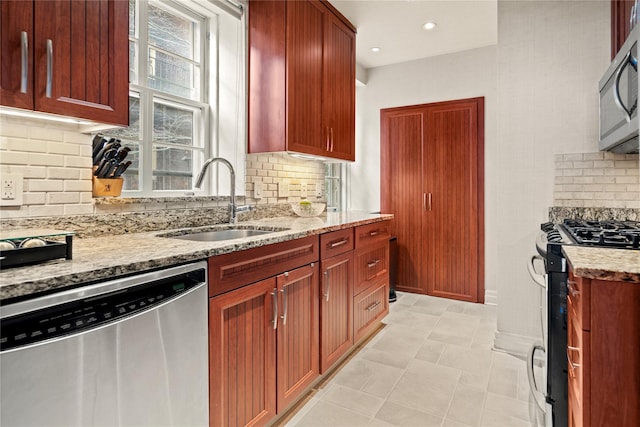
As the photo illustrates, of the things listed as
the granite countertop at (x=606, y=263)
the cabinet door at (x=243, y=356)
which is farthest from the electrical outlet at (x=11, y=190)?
the granite countertop at (x=606, y=263)

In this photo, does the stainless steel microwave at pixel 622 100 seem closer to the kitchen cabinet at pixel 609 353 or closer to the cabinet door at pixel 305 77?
the kitchen cabinet at pixel 609 353

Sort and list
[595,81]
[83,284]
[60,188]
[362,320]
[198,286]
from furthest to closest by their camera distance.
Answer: [362,320], [595,81], [60,188], [198,286], [83,284]

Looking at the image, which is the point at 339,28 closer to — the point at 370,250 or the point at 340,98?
the point at 340,98

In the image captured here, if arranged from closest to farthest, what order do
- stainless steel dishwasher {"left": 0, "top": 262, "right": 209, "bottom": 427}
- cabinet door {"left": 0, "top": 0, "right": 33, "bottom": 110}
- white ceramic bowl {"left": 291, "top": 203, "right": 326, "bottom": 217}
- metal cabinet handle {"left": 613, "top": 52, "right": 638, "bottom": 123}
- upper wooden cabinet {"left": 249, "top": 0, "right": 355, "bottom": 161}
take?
stainless steel dishwasher {"left": 0, "top": 262, "right": 209, "bottom": 427} < cabinet door {"left": 0, "top": 0, "right": 33, "bottom": 110} < metal cabinet handle {"left": 613, "top": 52, "right": 638, "bottom": 123} < upper wooden cabinet {"left": 249, "top": 0, "right": 355, "bottom": 161} < white ceramic bowl {"left": 291, "top": 203, "right": 326, "bottom": 217}

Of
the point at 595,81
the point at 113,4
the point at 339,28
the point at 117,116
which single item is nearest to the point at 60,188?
the point at 117,116

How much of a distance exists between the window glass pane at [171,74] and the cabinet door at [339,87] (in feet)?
3.35

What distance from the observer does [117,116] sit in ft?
4.91

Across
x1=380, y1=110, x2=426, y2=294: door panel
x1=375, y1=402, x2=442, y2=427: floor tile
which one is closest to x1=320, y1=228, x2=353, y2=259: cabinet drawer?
x1=375, y1=402, x2=442, y2=427: floor tile

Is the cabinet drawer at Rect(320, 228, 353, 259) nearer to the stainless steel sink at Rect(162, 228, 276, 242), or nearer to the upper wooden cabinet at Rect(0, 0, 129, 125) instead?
the stainless steel sink at Rect(162, 228, 276, 242)

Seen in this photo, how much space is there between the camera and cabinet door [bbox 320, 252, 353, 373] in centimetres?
211

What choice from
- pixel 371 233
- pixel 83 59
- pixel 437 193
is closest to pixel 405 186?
pixel 437 193

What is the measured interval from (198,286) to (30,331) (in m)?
0.50

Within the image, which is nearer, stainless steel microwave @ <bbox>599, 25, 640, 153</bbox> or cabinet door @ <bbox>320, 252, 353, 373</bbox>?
stainless steel microwave @ <bbox>599, 25, 640, 153</bbox>

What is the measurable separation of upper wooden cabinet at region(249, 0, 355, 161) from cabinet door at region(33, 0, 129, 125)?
3.65 ft
